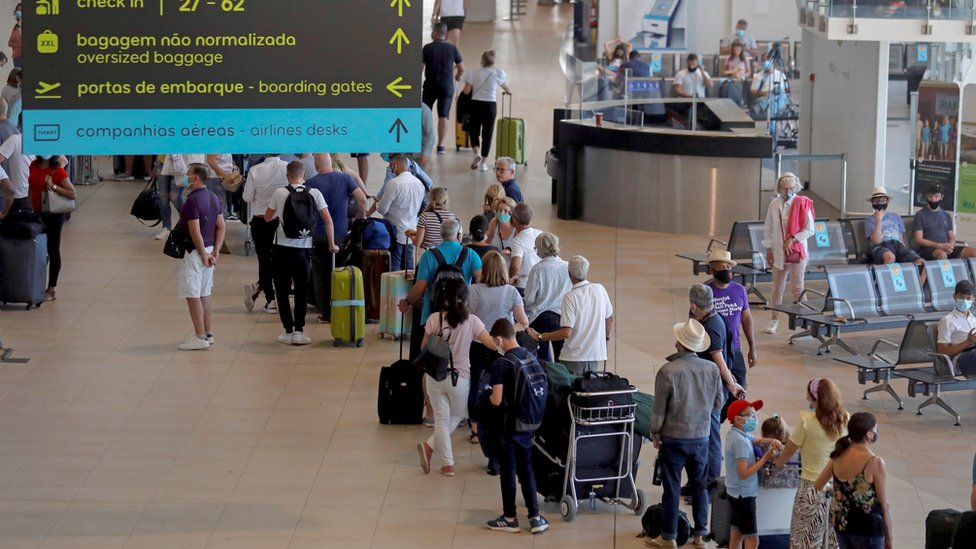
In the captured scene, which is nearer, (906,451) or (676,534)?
(676,534)

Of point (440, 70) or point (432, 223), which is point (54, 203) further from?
point (440, 70)

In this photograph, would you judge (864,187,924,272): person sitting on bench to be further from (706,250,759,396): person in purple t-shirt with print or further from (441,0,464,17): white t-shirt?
(441,0,464,17): white t-shirt

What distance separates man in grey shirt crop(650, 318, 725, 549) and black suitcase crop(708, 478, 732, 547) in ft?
0.47

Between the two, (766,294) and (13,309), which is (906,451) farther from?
(13,309)

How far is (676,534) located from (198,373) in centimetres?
518

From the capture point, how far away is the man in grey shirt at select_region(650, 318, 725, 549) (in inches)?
350

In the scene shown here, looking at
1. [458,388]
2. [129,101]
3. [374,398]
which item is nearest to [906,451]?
[458,388]

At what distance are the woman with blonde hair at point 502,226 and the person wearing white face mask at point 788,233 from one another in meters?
3.11

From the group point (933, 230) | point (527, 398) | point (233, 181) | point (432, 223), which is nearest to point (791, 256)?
point (933, 230)

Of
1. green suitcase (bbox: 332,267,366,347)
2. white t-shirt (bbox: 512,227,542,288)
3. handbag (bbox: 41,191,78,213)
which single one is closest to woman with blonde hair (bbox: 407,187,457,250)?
green suitcase (bbox: 332,267,366,347)

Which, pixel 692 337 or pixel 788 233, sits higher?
pixel 788 233

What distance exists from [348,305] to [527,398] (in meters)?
4.52

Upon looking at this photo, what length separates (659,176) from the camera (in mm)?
18469

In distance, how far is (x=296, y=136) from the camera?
8516 mm
